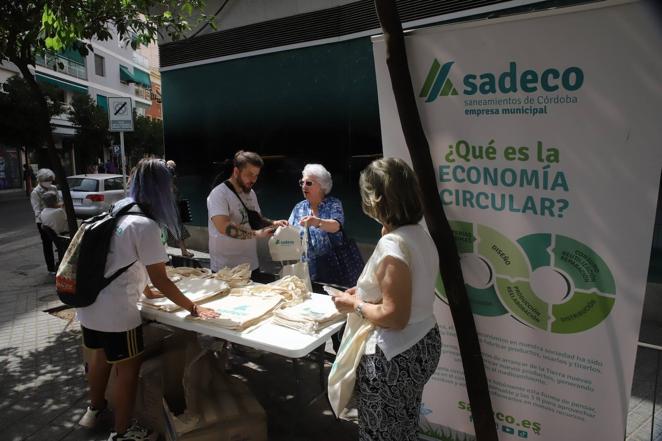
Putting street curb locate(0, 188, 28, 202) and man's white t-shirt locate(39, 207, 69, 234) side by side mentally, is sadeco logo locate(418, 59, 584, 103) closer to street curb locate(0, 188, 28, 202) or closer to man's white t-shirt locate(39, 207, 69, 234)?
man's white t-shirt locate(39, 207, 69, 234)

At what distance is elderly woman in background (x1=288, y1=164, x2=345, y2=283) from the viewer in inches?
133

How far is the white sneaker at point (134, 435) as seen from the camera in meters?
2.76

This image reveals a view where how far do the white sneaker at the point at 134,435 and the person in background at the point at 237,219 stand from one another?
1311 mm

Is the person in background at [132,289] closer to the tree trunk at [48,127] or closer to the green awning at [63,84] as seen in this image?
the tree trunk at [48,127]

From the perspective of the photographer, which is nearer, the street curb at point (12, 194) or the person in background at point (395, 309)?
the person in background at point (395, 309)

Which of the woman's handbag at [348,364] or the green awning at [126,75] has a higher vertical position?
the green awning at [126,75]

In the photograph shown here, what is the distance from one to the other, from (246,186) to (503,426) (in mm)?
2452

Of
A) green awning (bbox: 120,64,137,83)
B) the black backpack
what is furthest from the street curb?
the black backpack

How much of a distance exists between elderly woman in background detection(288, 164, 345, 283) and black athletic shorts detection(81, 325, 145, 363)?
1283 mm

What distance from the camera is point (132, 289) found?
8.87 feet

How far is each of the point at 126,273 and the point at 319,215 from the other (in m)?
1.38

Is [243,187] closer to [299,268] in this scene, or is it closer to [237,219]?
[237,219]

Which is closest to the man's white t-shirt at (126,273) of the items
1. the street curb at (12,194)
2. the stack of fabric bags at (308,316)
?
the stack of fabric bags at (308,316)

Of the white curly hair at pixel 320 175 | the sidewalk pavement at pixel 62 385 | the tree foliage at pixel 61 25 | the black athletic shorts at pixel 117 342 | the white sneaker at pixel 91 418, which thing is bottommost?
the sidewalk pavement at pixel 62 385
